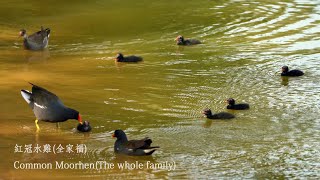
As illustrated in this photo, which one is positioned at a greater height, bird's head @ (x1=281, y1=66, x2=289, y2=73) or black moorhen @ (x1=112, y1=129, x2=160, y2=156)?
bird's head @ (x1=281, y1=66, x2=289, y2=73)

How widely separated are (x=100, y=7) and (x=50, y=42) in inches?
236

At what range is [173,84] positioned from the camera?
58.0 ft

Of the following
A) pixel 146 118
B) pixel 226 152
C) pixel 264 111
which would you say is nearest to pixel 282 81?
pixel 264 111

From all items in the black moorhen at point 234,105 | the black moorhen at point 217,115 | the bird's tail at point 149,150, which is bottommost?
the bird's tail at point 149,150

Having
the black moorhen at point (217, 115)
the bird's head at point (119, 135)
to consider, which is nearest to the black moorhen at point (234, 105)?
the black moorhen at point (217, 115)

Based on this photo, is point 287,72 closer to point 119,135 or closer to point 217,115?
point 217,115

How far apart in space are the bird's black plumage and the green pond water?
298mm

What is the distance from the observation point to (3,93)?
1698 cm

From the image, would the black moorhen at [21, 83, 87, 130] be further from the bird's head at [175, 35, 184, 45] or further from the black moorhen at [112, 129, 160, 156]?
the bird's head at [175, 35, 184, 45]

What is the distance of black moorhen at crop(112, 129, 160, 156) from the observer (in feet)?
42.2

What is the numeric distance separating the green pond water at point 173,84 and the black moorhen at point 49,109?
29 centimetres

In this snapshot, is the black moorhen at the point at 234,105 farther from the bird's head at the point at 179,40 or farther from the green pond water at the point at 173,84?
the bird's head at the point at 179,40

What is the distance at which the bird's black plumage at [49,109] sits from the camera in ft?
46.2

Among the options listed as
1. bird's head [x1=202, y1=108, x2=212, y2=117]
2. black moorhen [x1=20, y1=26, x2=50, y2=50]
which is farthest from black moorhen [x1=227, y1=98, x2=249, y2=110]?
black moorhen [x1=20, y1=26, x2=50, y2=50]
